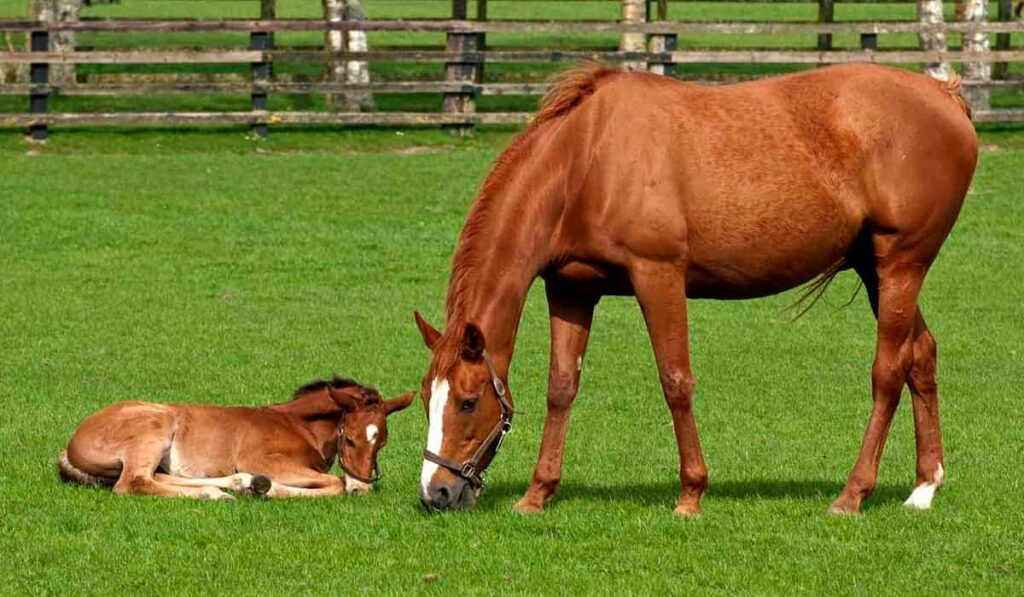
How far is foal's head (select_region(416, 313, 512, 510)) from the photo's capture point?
28.8 ft

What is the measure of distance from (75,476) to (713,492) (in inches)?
145

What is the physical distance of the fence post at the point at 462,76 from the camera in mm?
27594

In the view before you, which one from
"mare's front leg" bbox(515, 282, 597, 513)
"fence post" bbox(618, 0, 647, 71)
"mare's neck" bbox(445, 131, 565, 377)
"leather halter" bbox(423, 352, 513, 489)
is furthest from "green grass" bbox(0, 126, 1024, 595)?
"fence post" bbox(618, 0, 647, 71)

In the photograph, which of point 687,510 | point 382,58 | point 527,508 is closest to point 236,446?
point 527,508

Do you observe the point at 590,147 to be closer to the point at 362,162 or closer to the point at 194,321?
the point at 194,321

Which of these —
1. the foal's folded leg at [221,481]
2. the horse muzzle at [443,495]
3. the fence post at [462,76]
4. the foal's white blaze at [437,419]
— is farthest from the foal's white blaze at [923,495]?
the fence post at [462,76]

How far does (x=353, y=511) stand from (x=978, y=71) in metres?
23.2

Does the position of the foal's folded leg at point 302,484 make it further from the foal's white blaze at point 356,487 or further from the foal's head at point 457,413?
the foal's head at point 457,413

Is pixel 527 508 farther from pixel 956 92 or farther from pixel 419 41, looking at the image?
pixel 419 41

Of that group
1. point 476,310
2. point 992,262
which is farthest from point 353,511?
point 992,262

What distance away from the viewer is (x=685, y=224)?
30.2ft

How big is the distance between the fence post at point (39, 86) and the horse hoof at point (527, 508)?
1816cm

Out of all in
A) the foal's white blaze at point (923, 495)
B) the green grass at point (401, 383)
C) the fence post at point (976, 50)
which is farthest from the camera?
the fence post at point (976, 50)

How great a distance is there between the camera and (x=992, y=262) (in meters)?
20.0
